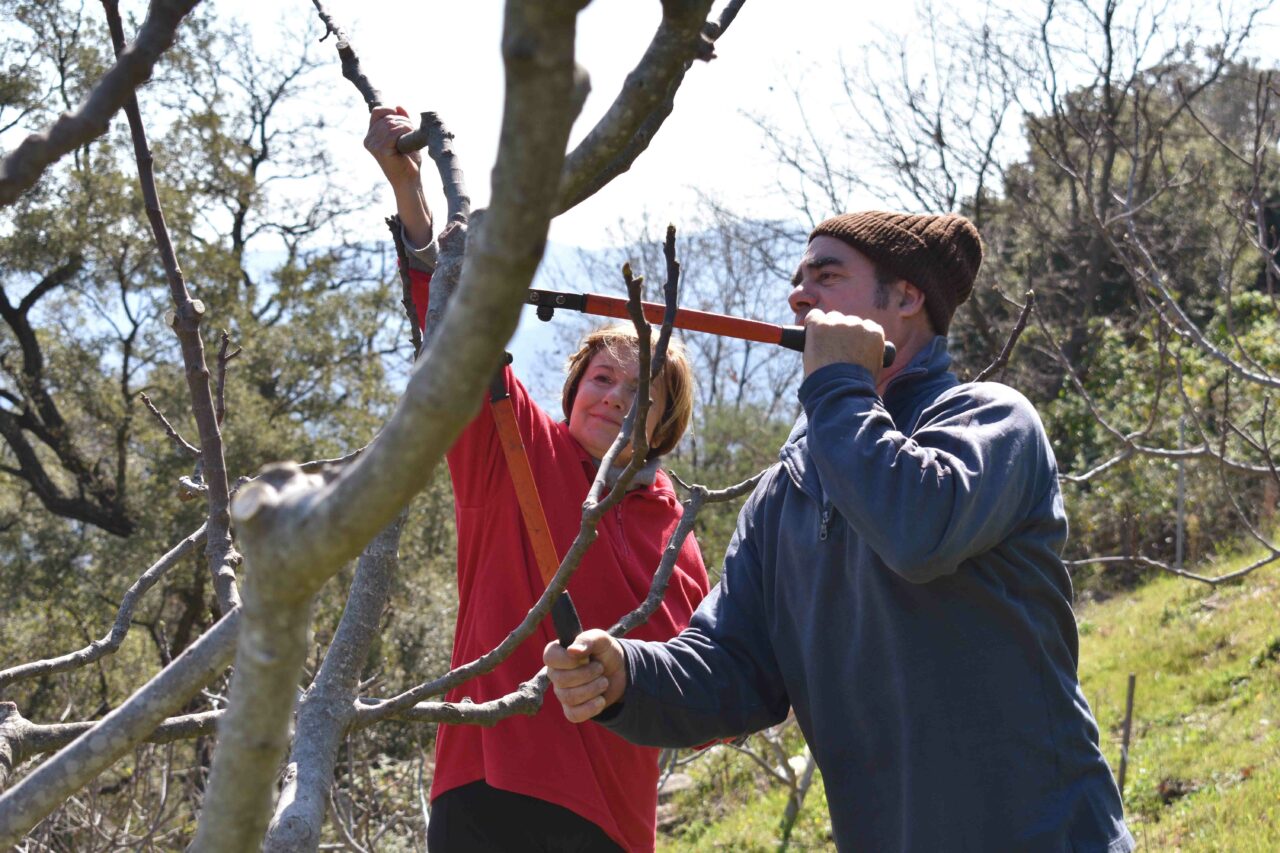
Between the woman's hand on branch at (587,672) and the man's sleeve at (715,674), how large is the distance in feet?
0.14

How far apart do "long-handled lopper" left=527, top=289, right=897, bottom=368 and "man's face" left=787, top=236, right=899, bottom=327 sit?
0.48 feet

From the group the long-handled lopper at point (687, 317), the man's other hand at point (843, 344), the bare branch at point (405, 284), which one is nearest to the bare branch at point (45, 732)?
the bare branch at point (405, 284)

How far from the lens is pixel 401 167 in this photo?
183 centimetres

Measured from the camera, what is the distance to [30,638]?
39.4ft

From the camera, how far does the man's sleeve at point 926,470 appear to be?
173 cm

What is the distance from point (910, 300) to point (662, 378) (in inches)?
26.6

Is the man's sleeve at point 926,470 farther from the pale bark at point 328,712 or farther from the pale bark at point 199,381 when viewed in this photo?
the pale bark at point 199,381

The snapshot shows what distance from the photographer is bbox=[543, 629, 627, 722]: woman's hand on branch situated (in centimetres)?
183

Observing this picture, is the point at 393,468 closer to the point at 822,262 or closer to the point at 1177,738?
the point at 822,262

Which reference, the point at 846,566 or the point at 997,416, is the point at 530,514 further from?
the point at 997,416

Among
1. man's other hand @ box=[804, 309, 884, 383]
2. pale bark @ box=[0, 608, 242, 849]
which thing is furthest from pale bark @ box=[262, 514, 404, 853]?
man's other hand @ box=[804, 309, 884, 383]

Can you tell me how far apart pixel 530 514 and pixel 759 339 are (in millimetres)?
526

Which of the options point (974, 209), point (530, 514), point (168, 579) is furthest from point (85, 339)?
point (530, 514)

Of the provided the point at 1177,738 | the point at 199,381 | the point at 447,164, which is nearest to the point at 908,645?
the point at 447,164
